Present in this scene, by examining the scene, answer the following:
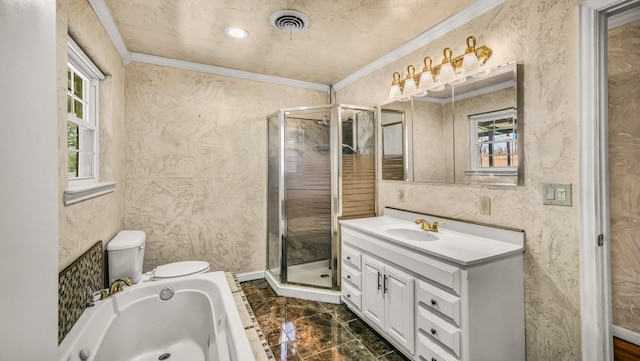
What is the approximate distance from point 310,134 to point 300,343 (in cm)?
184

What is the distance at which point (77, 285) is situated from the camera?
1555 mm

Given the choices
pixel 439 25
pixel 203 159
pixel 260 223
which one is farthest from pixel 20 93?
pixel 260 223

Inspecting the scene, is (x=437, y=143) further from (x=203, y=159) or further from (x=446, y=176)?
(x=203, y=159)

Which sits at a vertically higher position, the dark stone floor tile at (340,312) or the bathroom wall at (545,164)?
the bathroom wall at (545,164)

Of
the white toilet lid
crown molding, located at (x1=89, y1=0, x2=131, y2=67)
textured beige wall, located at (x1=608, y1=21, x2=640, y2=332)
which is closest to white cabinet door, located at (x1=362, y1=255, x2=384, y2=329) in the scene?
the white toilet lid

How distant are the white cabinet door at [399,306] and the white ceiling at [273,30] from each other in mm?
1796

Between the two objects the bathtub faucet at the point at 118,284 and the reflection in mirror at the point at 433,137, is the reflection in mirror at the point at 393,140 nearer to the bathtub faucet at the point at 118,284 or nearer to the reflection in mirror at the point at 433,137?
the reflection in mirror at the point at 433,137

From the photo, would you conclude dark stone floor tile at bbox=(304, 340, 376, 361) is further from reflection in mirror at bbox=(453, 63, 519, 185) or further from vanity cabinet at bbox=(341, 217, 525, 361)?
reflection in mirror at bbox=(453, 63, 519, 185)

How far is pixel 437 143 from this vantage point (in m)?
2.19

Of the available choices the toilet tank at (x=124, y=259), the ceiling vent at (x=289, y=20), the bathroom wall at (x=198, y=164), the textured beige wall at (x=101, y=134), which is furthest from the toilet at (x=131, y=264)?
the ceiling vent at (x=289, y=20)

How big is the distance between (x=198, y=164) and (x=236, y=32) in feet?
4.46

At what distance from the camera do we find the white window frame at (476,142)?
5.62ft

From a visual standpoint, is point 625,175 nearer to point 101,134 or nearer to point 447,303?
point 447,303

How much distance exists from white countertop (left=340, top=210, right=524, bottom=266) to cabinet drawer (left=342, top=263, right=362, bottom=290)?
376 mm
